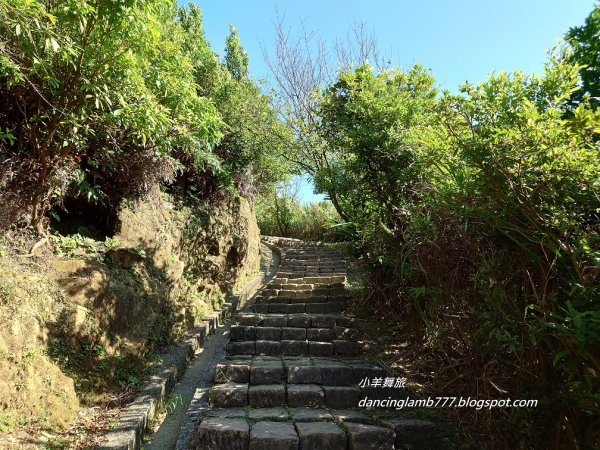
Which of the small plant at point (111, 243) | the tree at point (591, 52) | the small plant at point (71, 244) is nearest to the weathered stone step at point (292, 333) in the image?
the small plant at point (111, 243)

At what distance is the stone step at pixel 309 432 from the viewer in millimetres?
2902

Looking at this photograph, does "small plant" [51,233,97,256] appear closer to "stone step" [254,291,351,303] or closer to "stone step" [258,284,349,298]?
"stone step" [254,291,351,303]

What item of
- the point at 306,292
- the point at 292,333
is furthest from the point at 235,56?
the point at 292,333

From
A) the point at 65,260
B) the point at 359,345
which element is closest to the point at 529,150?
the point at 359,345

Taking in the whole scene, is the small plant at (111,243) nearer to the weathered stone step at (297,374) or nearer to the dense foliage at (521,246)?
the weathered stone step at (297,374)

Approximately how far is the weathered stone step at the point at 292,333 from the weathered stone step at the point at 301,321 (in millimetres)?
200

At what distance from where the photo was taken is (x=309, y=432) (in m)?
2.96

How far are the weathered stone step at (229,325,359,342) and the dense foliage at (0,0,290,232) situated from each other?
108 inches

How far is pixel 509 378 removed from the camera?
2480 mm

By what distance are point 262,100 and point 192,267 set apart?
18.9 feet

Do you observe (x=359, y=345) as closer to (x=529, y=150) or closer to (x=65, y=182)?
(x=529, y=150)

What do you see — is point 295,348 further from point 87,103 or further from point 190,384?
point 87,103

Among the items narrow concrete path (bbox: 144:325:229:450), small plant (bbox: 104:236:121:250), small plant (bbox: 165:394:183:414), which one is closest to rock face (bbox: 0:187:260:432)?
small plant (bbox: 104:236:121:250)

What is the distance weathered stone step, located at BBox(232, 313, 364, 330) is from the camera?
5.44 metres
